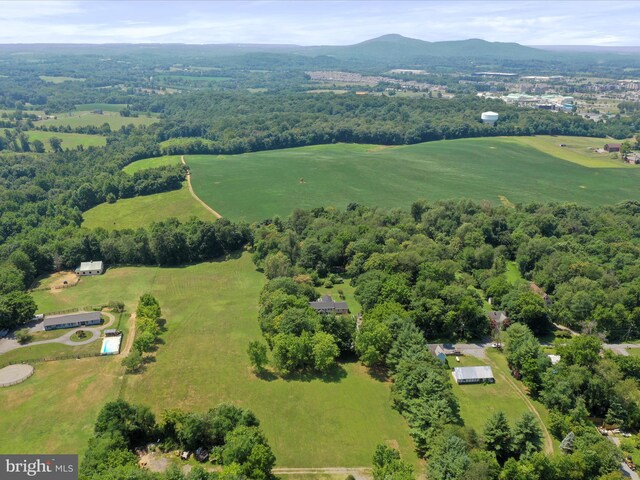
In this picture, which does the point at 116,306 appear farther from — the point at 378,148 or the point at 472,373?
the point at 378,148

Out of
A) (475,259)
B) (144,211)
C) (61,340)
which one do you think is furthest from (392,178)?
(61,340)

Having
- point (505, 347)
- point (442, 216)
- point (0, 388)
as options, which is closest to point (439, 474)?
point (505, 347)

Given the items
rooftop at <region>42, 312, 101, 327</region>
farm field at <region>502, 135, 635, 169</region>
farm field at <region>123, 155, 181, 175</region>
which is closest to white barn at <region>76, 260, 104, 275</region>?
rooftop at <region>42, 312, 101, 327</region>

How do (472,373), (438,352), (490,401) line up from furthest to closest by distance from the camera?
1. (438,352)
2. (472,373)
3. (490,401)

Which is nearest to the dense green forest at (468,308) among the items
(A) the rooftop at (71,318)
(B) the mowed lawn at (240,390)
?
(B) the mowed lawn at (240,390)

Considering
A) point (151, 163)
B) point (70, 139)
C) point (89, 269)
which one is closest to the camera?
point (89, 269)

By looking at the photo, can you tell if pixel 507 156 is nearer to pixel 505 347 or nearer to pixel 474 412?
pixel 505 347

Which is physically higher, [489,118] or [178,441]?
[489,118]
